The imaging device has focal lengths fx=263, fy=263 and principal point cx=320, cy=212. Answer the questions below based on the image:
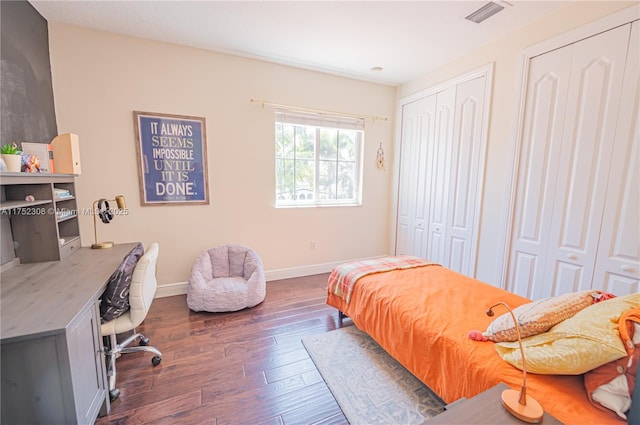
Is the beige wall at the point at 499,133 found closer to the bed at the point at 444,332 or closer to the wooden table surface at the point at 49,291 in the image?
the bed at the point at 444,332

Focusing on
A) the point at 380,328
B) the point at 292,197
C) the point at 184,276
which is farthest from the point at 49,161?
the point at 380,328

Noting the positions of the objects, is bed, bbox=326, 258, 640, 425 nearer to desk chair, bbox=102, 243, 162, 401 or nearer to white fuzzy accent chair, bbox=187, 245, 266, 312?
white fuzzy accent chair, bbox=187, 245, 266, 312

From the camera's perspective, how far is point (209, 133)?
3059mm

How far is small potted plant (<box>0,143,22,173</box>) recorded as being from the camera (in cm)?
168

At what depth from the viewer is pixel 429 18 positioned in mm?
2316

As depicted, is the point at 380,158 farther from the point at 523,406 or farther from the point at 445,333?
the point at 523,406

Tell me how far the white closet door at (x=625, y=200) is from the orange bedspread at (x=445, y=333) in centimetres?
84

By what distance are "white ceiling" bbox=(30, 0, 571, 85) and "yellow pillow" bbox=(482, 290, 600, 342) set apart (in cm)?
226

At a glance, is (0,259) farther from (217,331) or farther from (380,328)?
(380,328)

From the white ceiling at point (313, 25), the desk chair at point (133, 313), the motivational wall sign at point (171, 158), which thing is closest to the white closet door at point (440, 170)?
the white ceiling at point (313, 25)

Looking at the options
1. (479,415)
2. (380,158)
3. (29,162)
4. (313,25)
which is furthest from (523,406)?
(380,158)

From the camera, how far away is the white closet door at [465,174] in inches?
115

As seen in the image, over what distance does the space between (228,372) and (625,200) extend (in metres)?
3.13

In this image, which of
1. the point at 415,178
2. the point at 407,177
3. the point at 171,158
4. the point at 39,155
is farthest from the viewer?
the point at 407,177
